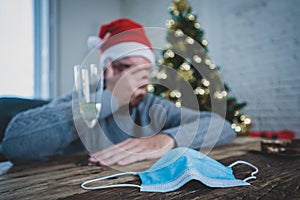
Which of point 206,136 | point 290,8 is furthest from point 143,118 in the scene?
point 290,8

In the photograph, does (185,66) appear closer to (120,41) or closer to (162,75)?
(162,75)

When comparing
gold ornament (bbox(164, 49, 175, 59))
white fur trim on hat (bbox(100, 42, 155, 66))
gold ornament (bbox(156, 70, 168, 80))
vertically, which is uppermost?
gold ornament (bbox(164, 49, 175, 59))

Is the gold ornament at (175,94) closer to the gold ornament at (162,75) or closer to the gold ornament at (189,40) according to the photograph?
the gold ornament at (162,75)

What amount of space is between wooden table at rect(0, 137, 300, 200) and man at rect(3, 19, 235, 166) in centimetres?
7

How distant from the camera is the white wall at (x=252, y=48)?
85.2 inches

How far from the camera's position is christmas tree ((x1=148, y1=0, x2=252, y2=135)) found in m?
1.81

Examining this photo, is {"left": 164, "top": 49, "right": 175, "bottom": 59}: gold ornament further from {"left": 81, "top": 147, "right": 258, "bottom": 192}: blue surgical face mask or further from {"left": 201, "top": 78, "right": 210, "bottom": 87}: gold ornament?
{"left": 81, "top": 147, "right": 258, "bottom": 192}: blue surgical face mask

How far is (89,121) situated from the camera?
1.91ft

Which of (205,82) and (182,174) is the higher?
(205,82)

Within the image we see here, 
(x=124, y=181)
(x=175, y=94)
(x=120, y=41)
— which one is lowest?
(x=124, y=181)

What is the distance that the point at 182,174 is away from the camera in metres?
0.44

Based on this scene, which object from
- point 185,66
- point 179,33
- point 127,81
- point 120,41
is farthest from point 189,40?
point 127,81

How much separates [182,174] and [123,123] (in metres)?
0.59

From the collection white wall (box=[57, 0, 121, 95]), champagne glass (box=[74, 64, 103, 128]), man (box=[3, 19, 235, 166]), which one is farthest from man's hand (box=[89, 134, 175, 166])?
white wall (box=[57, 0, 121, 95])
